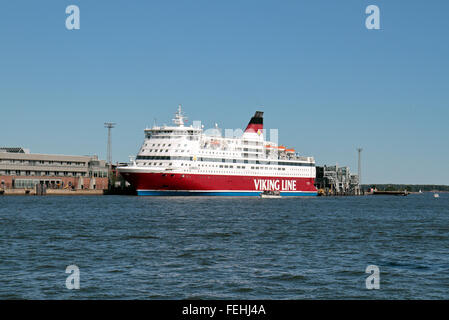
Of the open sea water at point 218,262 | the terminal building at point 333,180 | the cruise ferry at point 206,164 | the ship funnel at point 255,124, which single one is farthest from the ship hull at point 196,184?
the terminal building at point 333,180

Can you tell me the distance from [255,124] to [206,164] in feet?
67.2

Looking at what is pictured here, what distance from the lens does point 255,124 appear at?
120 meters

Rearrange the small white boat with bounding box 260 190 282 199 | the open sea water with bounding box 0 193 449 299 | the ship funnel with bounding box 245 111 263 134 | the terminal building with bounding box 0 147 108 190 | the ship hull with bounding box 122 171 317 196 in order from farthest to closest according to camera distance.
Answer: the terminal building with bounding box 0 147 108 190 → the ship funnel with bounding box 245 111 263 134 → the small white boat with bounding box 260 190 282 199 → the ship hull with bounding box 122 171 317 196 → the open sea water with bounding box 0 193 449 299

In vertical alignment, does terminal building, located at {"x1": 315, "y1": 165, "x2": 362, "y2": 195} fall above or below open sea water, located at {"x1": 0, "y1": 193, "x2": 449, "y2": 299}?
above

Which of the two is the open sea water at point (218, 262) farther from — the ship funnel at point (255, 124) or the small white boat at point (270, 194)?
the ship funnel at point (255, 124)

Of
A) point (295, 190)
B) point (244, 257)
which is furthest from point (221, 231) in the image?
point (295, 190)

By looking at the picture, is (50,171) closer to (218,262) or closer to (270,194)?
(270,194)

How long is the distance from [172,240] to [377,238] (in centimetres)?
1359

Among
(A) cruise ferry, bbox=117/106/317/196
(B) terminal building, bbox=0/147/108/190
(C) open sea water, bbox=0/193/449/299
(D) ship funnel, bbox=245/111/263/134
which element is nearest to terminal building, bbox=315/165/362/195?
(A) cruise ferry, bbox=117/106/317/196

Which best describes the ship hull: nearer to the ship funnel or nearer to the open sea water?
the ship funnel

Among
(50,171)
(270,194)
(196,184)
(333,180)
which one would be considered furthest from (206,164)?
(333,180)

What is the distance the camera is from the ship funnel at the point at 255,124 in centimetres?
Answer: 11956

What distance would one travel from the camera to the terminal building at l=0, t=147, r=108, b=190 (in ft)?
407
